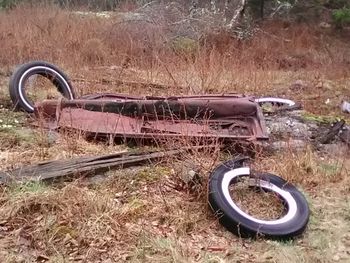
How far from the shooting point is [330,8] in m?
14.9

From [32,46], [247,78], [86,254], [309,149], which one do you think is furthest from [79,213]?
[32,46]

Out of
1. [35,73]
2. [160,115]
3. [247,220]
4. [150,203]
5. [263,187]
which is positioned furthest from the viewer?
[35,73]

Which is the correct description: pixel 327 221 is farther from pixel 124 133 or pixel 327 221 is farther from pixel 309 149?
pixel 124 133

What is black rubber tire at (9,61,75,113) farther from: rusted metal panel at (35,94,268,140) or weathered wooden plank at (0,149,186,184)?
weathered wooden plank at (0,149,186,184)

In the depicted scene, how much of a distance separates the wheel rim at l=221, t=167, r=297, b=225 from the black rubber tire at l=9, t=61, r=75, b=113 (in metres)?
3.02

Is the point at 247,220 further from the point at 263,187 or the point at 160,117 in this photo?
the point at 160,117

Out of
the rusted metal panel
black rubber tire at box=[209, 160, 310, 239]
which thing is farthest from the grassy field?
the rusted metal panel

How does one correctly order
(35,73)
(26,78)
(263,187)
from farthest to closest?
1. (35,73)
2. (26,78)
3. (263,187)

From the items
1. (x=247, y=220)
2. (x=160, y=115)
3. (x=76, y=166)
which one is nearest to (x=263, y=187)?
(x=247, y=220)

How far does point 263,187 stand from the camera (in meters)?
4.10

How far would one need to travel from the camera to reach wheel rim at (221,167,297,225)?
11.9 ft

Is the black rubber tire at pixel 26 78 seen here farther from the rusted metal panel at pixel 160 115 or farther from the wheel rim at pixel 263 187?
the wheel rim at pixel 263 187

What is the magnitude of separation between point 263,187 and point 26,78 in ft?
11.5

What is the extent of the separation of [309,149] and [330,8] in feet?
36.7
